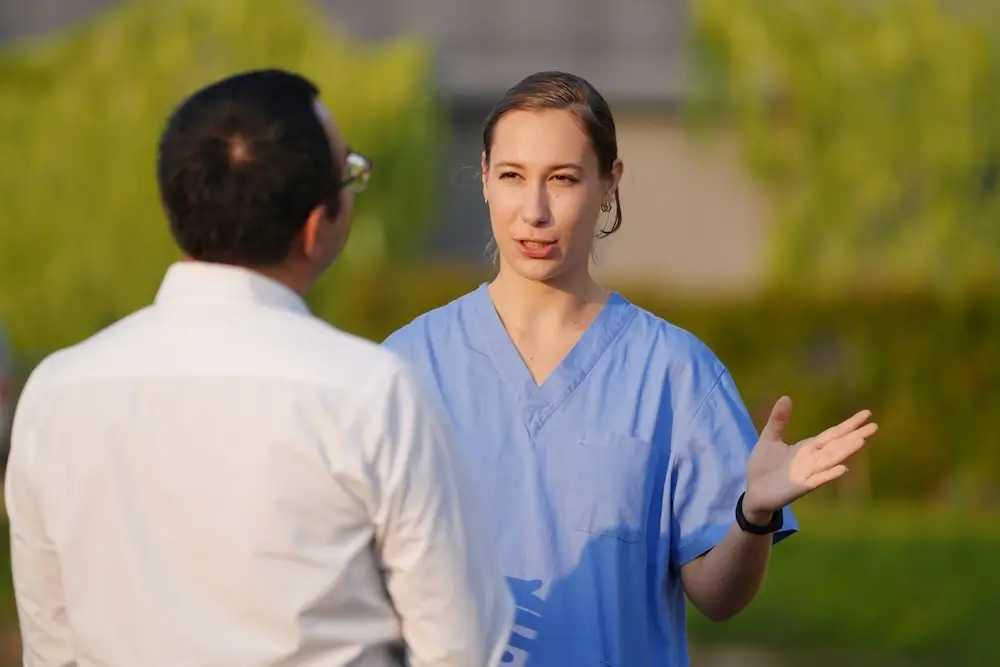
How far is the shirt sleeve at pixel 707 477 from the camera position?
3.52 meters

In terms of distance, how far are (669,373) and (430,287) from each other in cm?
1102

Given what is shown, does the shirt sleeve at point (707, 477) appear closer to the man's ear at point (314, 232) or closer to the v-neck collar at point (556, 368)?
the v-neck collar at point (556, 368)

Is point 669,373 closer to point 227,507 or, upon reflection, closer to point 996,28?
point 227,507

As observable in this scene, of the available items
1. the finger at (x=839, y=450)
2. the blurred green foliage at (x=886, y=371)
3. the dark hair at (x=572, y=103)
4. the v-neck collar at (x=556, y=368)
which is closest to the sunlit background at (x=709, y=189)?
the blurred green foliage at (x=886, y=371)

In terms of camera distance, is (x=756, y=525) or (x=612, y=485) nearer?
(x=756, y=525)

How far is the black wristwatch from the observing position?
11.1ft

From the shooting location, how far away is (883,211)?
16344 millimetres

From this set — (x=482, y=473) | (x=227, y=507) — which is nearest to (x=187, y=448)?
(x=227, y=507)

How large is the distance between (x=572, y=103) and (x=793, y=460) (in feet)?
2.80

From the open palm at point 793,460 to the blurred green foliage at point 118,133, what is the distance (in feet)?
46.6

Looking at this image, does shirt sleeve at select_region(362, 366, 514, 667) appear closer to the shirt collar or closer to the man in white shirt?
the man in white shirt

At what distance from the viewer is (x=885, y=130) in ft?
53.8

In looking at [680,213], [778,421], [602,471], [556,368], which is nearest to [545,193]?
[556,368]

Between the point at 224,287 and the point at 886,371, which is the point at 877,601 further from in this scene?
the point at 224,287
